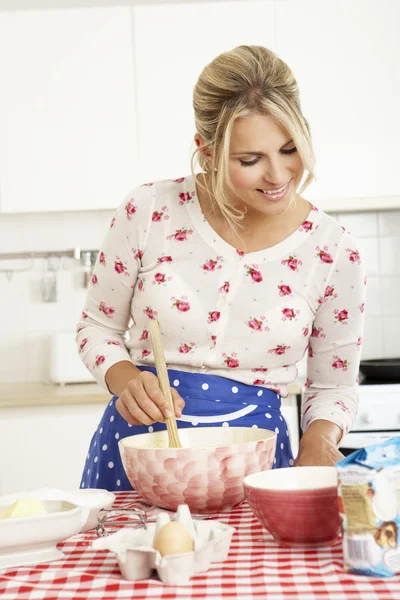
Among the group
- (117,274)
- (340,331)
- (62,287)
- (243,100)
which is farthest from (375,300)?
(243,100)

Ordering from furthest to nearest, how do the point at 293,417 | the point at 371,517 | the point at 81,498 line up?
the point at 293,417 < the point at 81,498 < the point at 371,517

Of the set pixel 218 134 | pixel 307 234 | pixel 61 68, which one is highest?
pixel 61 68

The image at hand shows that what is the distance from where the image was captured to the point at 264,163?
4.17 ft

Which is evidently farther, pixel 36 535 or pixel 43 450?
pixel 43 450

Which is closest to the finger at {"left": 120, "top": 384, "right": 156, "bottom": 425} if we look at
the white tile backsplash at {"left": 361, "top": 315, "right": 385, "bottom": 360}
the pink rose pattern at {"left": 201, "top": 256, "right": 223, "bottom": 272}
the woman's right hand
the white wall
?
the woman's right hand

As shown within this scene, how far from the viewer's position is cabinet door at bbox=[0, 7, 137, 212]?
109 inches

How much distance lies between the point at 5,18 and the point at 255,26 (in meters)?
0.82

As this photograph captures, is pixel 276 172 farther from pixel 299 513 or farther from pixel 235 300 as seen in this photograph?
pixel 299 513

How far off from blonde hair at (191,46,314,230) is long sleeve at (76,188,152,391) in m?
0.16

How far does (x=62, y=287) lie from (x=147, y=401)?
2140mm

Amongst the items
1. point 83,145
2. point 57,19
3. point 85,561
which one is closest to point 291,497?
point 85,561

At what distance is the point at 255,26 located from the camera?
2.77 meters

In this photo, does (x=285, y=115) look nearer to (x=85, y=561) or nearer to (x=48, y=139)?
(x=85, y=561)

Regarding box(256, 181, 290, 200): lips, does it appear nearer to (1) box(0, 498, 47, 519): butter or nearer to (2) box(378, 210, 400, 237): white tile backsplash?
(1) box(0, 498, 47, 519): butter
